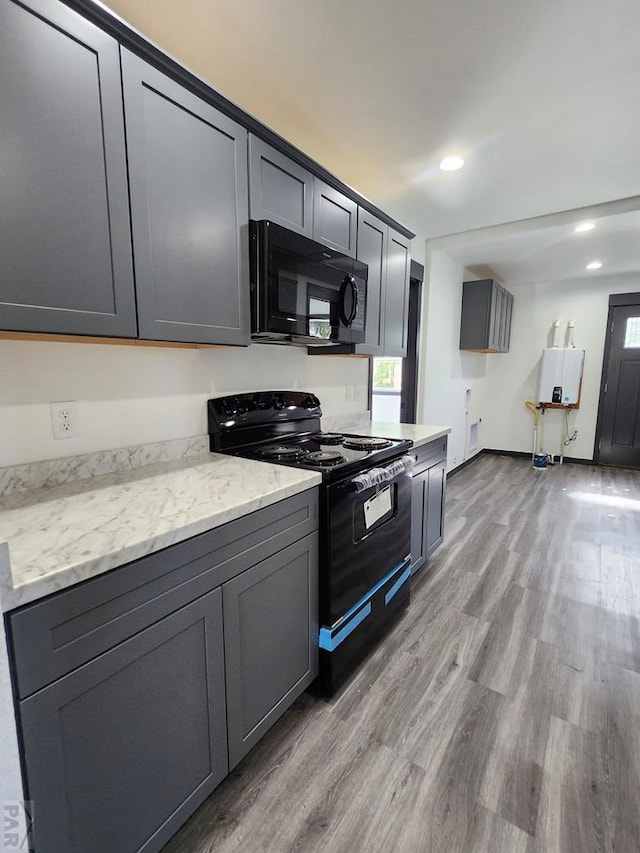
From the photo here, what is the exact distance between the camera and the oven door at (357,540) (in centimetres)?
152

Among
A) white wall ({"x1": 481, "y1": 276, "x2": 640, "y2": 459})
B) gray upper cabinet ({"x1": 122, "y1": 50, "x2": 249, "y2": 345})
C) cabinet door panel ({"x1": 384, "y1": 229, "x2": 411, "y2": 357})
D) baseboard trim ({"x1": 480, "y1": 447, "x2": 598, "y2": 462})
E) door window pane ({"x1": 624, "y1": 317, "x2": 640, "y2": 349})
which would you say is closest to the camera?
gray upper cabinet ({"x1": 122, "y1": 50, "x2": 249, "y2": 345})

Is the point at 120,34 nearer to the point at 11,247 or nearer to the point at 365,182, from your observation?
the point at 11,247

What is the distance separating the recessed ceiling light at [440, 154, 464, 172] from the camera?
236cm

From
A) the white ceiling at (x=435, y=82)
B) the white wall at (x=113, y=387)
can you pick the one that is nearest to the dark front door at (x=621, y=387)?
the white ceiling at (x=435, y=82)

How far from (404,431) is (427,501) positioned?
47 cm

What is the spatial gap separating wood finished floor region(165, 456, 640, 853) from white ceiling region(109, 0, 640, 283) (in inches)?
103

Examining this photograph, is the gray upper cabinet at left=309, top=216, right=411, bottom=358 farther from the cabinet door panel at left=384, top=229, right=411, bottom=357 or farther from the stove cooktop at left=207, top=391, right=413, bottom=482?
the stove cooktop at left=207, top=391, right=413, bottom=482

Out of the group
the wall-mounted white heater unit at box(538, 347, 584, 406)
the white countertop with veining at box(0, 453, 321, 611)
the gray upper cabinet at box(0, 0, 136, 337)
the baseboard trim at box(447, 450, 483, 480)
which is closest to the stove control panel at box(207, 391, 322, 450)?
the white countertop with veining at box(0, 453, 321, 611)

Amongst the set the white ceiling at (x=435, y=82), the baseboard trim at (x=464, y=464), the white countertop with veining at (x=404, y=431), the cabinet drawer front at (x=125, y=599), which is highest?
the white ceiling at (x=435, y=82)

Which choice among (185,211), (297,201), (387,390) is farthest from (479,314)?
(185,211)

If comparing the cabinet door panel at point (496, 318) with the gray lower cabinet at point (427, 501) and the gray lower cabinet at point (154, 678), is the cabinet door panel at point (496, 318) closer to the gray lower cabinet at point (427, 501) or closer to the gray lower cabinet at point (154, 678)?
the gray lower cabinet at point (427, 501)

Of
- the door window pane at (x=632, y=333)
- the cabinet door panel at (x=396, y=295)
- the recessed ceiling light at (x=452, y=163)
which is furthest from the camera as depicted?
the door window pane at (x=632, y=333)

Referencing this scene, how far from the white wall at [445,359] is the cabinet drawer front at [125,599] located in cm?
311

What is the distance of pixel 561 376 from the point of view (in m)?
5.44
